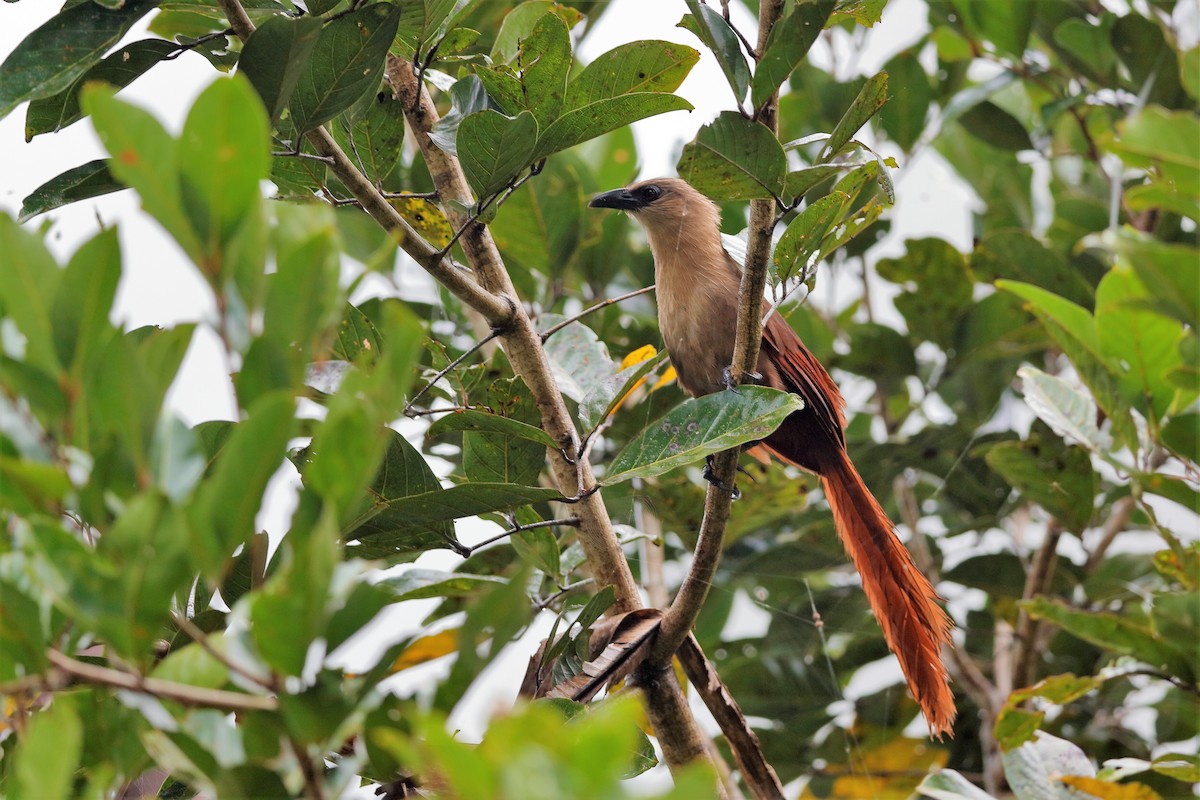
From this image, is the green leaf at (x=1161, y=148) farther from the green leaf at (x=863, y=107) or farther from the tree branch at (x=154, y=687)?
the tree branch at (x=154, y=687)

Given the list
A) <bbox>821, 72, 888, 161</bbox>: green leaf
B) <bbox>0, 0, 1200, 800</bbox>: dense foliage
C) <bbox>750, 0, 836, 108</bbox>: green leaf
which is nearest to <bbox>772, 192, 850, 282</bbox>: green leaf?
<bbox>0, 0, 1200, 800</bbox>: dense foliage

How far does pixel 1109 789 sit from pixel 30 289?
1.37 metres

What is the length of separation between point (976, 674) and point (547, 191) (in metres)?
1.30

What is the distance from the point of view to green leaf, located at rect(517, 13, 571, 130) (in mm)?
A: 1320

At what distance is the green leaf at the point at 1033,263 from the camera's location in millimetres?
2377

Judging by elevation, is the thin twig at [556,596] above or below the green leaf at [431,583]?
below

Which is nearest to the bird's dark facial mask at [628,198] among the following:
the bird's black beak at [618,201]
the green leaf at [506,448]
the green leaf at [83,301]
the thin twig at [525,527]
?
the bird's black beak at [618,201]

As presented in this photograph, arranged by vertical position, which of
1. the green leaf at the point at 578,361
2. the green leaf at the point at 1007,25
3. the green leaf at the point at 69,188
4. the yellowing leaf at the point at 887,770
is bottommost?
the yellowing leaf at the point at 887,770

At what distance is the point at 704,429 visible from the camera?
1.30m

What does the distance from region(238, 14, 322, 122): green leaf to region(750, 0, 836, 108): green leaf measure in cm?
43

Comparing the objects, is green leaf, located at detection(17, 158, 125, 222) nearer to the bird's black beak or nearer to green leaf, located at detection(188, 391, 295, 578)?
green leaf, located at detection(188, 391, 295, 578)

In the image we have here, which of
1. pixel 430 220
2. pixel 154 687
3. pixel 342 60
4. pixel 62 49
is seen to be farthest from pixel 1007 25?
pixel 154 687

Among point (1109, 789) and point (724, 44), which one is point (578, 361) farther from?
point (1109, 789)

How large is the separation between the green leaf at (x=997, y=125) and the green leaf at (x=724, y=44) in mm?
1716
